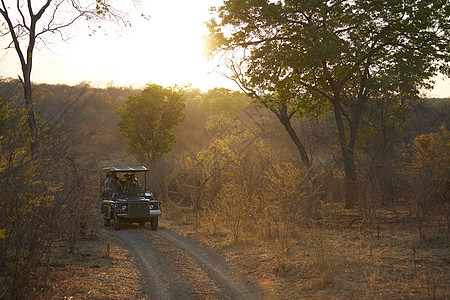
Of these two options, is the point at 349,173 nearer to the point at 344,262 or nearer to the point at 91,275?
the point at 344,262

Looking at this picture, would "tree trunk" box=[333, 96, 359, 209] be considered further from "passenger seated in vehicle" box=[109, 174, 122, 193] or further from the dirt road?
"passenger seated in vehicle" box=[109, 174, 122, 193]

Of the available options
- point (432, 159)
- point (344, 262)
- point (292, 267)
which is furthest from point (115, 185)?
point (432, 159)

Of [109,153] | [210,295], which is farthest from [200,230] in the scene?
[109,153]

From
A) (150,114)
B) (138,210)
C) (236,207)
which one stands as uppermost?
(150,114)

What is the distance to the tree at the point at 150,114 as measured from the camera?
29.4 m

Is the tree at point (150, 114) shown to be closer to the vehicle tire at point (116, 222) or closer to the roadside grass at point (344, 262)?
the vehicle tire at point (116, 222)

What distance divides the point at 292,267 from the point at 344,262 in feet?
3.64

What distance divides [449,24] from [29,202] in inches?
651

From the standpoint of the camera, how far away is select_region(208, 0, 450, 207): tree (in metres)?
16.5

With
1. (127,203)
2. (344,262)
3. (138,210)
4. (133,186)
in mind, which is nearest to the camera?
(344,262)

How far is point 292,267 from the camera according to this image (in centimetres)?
909

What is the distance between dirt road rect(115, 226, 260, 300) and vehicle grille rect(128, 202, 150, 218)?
173 centimetres

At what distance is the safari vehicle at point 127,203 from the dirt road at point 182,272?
183 cm

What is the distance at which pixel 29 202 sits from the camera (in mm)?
6012
